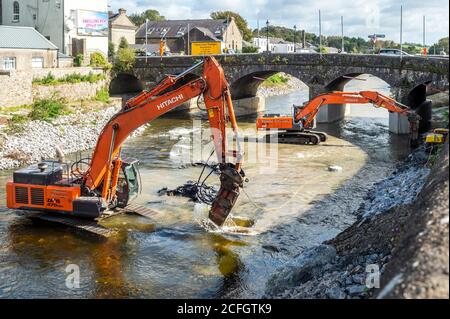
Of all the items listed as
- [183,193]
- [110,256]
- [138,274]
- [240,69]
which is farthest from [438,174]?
[240,69]

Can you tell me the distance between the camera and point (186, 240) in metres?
17.8

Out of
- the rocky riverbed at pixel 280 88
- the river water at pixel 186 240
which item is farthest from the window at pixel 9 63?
the rocky riverbed at pixel 280 88

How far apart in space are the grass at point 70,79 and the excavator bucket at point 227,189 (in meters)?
28.5

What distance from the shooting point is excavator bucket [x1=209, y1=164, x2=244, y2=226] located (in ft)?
53.0

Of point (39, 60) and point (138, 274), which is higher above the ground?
point (39, 60)

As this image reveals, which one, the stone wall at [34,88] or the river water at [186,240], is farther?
the stone wall at [34,88]

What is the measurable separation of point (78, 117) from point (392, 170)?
2148cm

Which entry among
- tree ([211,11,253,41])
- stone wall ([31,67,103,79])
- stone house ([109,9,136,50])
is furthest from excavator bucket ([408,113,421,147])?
tree ([211,11,253,41])

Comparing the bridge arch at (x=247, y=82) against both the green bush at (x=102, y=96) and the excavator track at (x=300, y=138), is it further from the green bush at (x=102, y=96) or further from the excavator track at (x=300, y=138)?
the excavator track at (x=300, y=138)

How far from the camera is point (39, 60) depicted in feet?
155

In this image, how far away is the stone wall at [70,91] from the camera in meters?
40.6

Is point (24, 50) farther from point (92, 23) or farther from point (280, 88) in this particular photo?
point (280, 88)

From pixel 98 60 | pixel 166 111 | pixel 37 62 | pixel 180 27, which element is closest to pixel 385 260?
pixel 166 111
